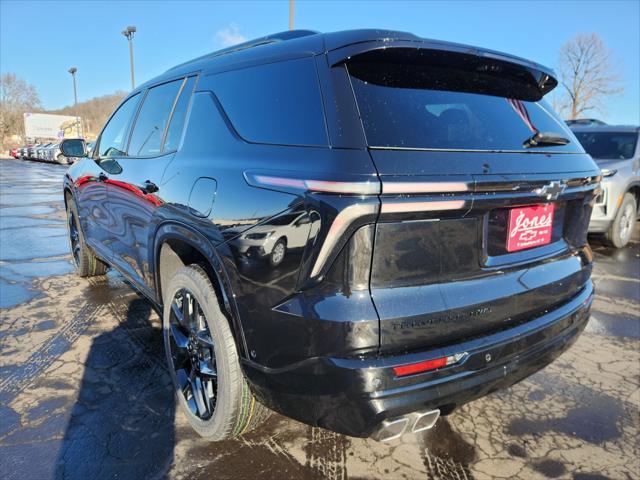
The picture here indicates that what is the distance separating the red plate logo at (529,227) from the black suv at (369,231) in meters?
0.01

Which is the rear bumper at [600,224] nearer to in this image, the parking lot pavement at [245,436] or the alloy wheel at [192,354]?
the parking lot pavement at [245,436]

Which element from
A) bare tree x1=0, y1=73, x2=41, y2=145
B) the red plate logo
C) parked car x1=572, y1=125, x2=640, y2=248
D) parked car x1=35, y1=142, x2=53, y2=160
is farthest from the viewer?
bare tree x1=0, y1=73, x2=41, y2=145

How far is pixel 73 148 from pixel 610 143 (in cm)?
773

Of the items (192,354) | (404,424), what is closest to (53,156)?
(192,354)

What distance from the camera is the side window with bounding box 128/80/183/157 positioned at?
2.94 metres

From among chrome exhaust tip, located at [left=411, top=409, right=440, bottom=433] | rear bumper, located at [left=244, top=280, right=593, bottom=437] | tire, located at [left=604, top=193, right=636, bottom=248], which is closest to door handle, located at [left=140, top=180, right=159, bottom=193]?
rear bumper, located at [left=244, top=280, right=593, bottom=437]

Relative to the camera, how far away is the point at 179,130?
2.68 metres

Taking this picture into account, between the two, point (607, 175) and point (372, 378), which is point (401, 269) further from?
point (607, 175)

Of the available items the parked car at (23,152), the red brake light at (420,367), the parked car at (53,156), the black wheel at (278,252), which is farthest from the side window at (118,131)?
the parked car at (23,152)

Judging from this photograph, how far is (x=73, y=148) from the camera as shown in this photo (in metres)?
4.56

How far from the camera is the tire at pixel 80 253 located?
4879 millimetres

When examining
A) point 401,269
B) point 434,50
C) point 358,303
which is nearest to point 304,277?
point 358,303

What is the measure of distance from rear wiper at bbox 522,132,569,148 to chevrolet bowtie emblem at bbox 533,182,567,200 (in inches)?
8.9

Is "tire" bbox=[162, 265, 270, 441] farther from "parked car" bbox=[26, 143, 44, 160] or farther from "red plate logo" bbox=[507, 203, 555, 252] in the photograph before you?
"parked car" bbox=[26, 143, 44, 160]
